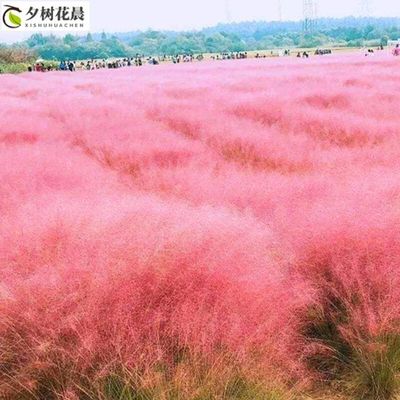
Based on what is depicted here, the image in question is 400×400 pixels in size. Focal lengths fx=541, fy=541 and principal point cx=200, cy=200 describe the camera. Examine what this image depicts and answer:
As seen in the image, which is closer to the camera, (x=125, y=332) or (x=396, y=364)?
(x=125, y=332)

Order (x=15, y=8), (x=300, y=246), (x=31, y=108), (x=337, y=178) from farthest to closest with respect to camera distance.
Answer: (x=15, y=8), (x=31, y=108), (x=337, y=178), (x=300, y=246)

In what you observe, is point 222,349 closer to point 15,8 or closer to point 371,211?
point 371,211

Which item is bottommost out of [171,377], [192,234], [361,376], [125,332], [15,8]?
[361,376]

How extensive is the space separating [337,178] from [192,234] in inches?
130

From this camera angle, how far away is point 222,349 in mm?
2479

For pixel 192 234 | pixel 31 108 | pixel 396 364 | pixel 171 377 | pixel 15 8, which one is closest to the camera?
pixel 171 377

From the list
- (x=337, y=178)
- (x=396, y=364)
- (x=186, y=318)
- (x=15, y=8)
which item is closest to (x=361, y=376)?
(x=396, y=364)

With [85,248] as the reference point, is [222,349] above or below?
below

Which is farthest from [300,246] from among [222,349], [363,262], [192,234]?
[222,349]

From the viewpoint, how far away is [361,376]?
2.73 m

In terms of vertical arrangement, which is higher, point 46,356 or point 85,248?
point 85,248

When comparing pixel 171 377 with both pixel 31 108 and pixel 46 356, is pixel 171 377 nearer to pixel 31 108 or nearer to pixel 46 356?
pixel 46 356

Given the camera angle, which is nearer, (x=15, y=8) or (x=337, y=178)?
(x=337, y=178)

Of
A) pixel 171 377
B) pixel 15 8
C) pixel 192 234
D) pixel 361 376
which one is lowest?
pixel 361 376
